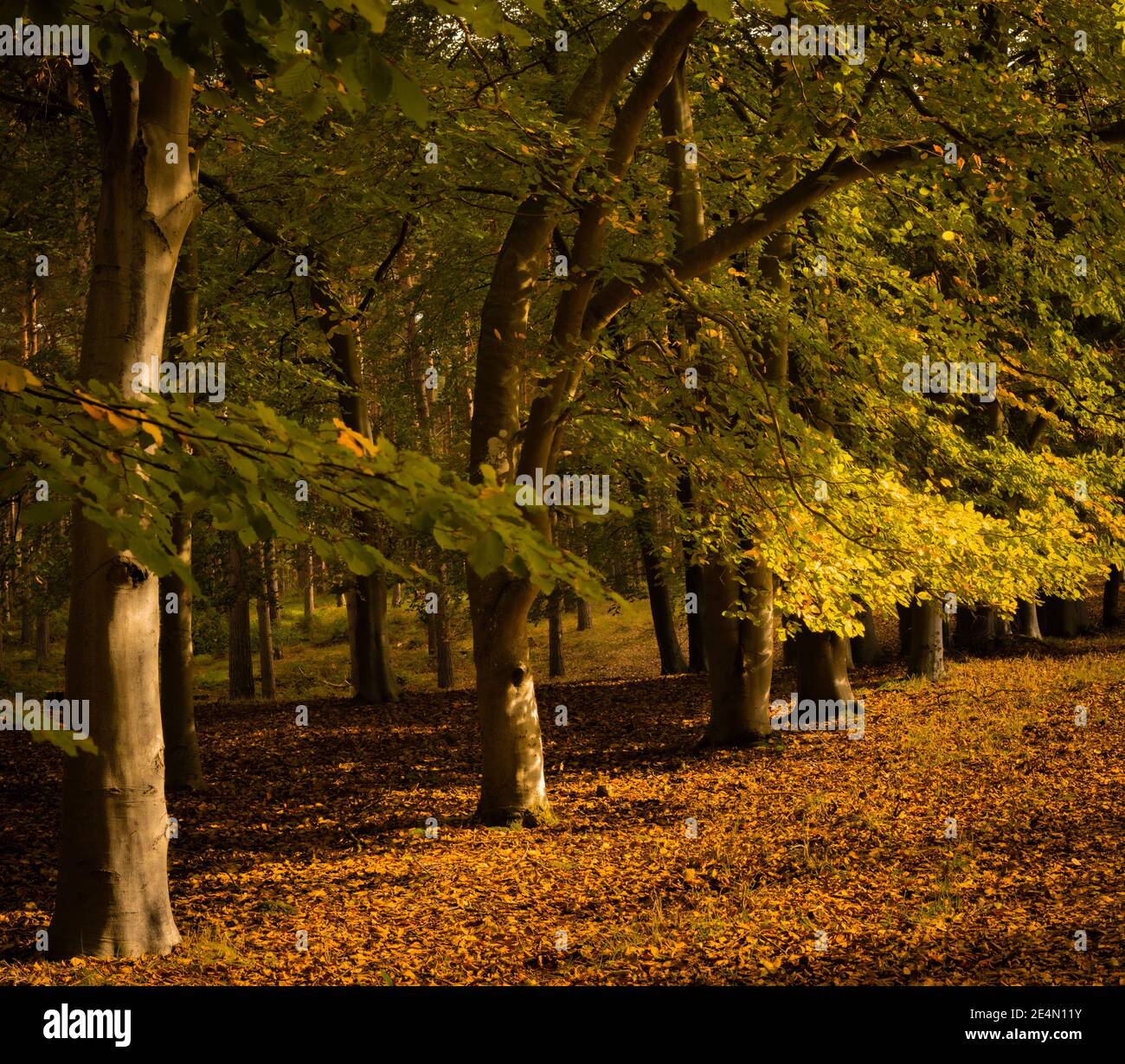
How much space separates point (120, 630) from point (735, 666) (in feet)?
27.7

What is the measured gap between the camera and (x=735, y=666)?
13062 millimetres

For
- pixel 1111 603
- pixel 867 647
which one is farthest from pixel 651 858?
pixel 1111 603

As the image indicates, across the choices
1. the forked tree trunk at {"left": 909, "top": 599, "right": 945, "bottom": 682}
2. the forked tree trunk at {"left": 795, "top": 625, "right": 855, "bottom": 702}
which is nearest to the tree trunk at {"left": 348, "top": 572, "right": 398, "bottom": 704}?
the forked tree trunk at {"left": 795, "top": 625, "right": 855, "bottom": 702}

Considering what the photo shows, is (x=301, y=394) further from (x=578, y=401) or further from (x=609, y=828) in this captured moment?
(x=609, y=828)

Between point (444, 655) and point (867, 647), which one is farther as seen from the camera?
point (444, 655)

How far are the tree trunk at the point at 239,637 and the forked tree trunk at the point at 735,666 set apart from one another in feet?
30.6

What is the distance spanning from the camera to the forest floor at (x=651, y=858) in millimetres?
6148

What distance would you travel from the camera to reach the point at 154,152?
6.25 m

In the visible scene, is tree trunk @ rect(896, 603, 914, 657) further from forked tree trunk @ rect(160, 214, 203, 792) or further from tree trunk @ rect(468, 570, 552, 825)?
forked tree trunk @ rect(160, 214, 203, 792)

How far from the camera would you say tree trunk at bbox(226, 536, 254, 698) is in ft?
62.0

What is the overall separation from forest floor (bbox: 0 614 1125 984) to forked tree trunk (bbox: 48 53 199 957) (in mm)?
374

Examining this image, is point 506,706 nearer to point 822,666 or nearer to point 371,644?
point 822,666
